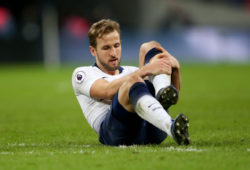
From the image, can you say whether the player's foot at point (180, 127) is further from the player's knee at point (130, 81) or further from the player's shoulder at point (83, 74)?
the player's shoulder at point (83, 74)

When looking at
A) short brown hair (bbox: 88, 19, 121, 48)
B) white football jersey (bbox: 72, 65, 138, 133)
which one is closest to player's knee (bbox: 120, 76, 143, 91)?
white football jersey (bbox: 72, 65, 138, 133)

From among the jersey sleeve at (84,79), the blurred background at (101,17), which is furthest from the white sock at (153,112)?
the blurred background at (101,17)

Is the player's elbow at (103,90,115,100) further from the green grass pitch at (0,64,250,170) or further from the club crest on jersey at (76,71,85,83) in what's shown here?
the green grass pitch at (0,64,250,170)

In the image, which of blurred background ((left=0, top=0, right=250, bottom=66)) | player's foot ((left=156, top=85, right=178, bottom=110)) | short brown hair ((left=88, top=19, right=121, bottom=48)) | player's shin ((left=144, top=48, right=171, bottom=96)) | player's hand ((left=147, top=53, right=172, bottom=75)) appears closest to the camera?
player's foot ((left=156, top=85, right=178, bottom=110))

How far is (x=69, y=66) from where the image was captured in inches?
1222

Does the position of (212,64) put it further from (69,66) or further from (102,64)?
(102,64)

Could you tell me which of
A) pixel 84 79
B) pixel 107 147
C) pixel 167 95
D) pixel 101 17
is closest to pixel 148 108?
pixel 167 95

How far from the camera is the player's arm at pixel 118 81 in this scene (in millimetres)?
6000

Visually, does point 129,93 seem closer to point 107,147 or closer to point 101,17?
point 107,147

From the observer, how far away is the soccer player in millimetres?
5746

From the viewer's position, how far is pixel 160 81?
5.97m

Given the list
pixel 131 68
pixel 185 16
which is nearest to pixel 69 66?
pixel 185 16

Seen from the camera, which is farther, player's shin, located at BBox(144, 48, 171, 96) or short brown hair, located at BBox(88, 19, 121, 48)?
short brown hair, located at BBox(88, 19, 121, 48)

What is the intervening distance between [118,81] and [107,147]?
720 millimetres
